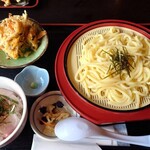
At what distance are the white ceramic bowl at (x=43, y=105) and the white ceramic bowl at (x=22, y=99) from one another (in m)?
0.09

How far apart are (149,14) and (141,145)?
957mm

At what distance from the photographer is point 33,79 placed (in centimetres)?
135

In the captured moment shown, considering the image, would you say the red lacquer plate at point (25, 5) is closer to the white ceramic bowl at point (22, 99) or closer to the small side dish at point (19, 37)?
the small side dish at point (19, 37)

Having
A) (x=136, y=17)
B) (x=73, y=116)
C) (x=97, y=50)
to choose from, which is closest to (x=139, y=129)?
(x=73, y=116)

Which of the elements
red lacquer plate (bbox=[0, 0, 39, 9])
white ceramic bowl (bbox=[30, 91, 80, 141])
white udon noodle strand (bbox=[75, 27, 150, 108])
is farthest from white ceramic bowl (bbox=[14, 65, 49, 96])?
red lacquer plate (bbox=[0, 0, 39, 9])

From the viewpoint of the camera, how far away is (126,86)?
1217 millimetres

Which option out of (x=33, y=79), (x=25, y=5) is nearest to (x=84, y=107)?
(x=33, y=79)

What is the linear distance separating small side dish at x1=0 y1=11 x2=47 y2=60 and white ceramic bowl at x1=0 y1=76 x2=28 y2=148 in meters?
0.25

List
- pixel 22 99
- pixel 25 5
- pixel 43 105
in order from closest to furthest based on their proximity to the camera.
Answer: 1. pixel 22 99
2. pixel 43 105
3. pixel 25 5

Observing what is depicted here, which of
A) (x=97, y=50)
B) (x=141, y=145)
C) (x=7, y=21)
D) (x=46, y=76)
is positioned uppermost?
(x=7, y=21)

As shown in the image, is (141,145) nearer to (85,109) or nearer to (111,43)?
(85,109)

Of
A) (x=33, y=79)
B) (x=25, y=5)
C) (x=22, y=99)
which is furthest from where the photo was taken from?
(x=25, y=5)

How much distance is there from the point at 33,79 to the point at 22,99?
0.28 metres

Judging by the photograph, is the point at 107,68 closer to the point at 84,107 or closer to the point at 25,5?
the point at 84,107
